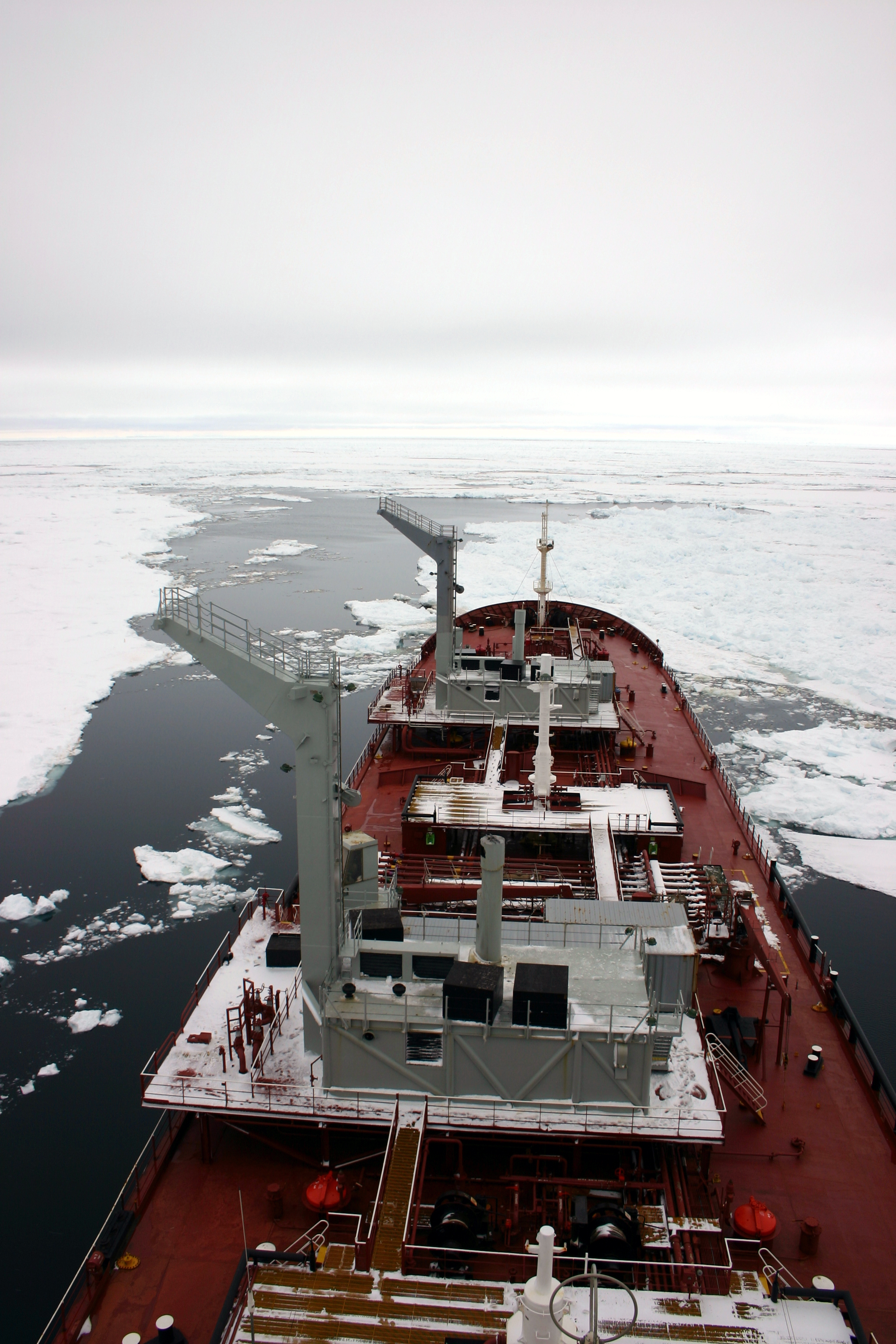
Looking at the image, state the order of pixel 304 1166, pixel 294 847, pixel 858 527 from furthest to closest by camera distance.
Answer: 1. pixel 858 527
2. pixel 294 847
3. pixel 304 1166

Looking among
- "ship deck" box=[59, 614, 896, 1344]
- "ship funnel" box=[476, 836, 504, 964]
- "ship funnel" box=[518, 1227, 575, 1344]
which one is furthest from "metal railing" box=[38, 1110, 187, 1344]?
"ship funnel" box=[518, 1227, 575, 1344]

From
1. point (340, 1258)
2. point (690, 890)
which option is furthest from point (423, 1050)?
point (690, 890)

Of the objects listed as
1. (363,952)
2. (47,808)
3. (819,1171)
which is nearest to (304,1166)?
(363,952)

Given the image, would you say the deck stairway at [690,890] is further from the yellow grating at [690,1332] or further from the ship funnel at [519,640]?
the ship funnel at [519,640]

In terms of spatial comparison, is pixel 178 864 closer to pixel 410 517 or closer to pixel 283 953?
pixel 283 953

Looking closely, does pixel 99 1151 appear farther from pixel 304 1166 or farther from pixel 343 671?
pixel 343 671

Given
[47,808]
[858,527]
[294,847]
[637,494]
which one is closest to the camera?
[294,847]
